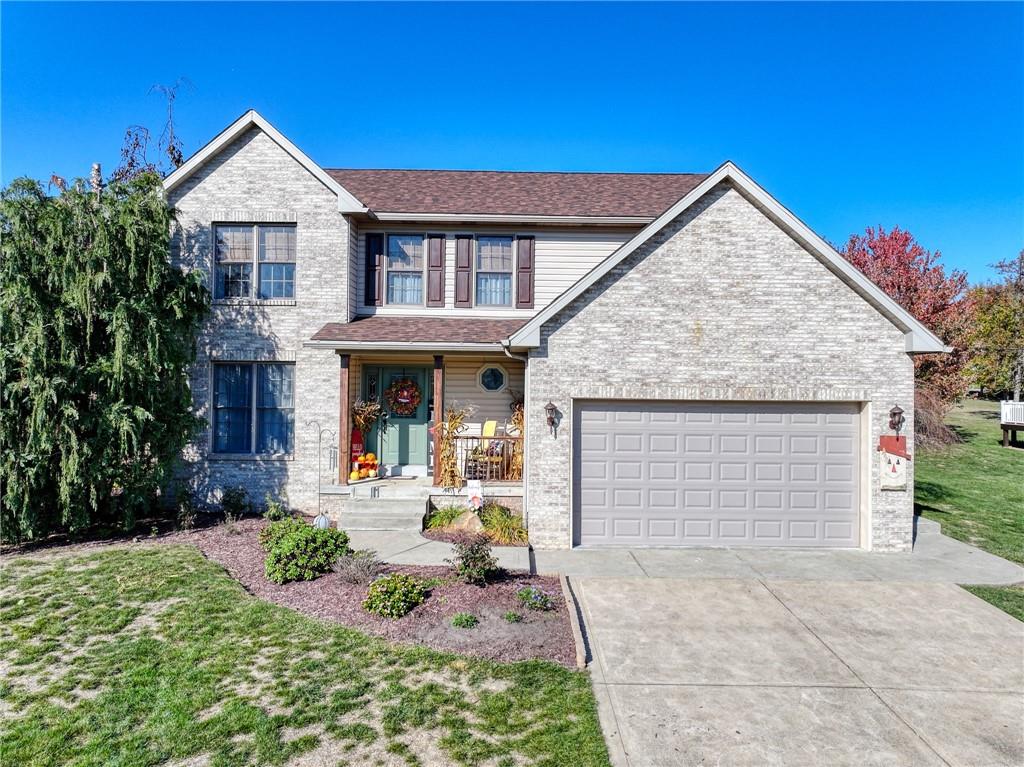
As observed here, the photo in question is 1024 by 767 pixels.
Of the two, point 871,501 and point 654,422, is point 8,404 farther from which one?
point 871,501

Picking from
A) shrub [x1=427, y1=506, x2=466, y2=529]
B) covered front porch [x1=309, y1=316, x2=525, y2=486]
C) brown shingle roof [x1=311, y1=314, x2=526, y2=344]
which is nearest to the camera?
shrub [x1=427, y1=506, x2=466, y2=529]

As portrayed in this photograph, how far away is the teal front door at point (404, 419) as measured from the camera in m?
12.3

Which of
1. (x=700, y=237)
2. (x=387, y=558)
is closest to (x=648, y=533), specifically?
(x=387, y=558)

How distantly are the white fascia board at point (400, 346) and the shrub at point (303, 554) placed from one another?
3.89 meters

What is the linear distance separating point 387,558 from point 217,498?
5030 millimetres

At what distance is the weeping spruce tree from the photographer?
8.30 metres

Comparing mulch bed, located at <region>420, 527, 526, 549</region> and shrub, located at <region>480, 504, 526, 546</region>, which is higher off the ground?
shrub, located at <region>480, 504, 526, 546</region>

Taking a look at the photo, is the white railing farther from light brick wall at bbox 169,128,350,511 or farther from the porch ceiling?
light brick wall at bbox 169,128,350,511

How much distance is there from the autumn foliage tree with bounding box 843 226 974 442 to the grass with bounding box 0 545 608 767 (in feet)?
65.0

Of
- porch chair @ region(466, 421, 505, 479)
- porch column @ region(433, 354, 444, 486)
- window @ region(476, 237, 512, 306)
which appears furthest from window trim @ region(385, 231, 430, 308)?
porch chair @ region(466, 421, 505, 479)

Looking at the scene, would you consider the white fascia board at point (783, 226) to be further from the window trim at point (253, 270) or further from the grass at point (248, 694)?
the window trim at point (253, 270)

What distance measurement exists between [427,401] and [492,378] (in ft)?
5.20

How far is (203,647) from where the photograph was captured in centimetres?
543

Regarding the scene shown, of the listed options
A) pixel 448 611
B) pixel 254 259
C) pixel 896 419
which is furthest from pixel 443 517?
pixel 896 419
